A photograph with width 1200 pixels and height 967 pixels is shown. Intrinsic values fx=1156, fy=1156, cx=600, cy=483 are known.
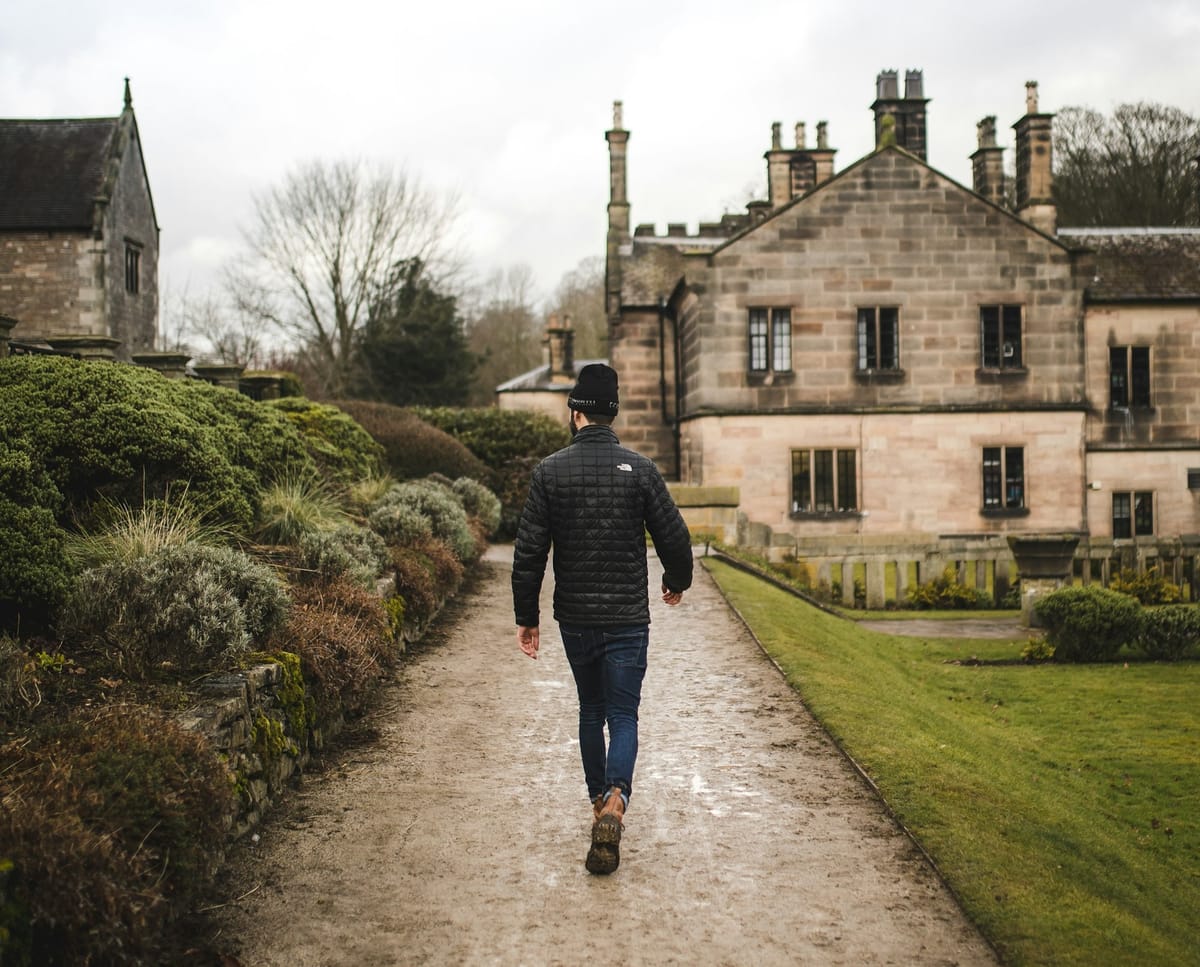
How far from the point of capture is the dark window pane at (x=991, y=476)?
26.3 meters

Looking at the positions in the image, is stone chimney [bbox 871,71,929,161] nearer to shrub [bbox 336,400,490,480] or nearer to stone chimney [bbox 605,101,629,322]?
stone chimney [bbox 605,101,629,322]

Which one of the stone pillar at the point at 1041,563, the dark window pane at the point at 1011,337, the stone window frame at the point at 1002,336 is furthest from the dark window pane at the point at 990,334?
the stone pillar at the point at 1041,563

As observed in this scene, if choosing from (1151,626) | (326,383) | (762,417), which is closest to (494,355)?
(326,383)

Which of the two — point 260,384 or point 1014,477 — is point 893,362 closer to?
point 1014,477

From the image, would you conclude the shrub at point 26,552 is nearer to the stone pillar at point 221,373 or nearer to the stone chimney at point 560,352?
the stone pillar at point 221,373

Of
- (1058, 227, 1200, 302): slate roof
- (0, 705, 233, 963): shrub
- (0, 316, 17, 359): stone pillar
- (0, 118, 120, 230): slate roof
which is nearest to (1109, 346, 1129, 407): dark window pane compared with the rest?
(1058, 227, 1200, 302): slate roof

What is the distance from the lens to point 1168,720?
11.2m

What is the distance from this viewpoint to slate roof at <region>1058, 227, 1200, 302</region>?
27.7 m

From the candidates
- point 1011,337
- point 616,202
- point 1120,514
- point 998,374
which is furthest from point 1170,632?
point 616,202

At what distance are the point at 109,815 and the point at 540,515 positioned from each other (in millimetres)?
2448

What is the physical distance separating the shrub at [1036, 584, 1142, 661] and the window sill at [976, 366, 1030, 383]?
12.5 m

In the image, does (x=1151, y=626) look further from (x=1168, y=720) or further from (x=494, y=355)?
(x=494, y=355)

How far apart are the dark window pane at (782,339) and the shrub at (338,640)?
18.1 m

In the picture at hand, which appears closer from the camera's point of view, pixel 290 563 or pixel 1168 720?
pixel 290 563
